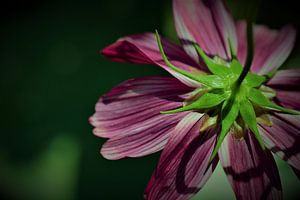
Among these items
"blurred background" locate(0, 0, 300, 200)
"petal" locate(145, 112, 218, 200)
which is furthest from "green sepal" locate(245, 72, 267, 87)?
"blurred background" locate(0, 0, 300, 200)

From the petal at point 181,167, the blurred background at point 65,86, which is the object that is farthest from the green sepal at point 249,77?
the blurred background at point 65,86

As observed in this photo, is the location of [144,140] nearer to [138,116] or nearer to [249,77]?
[138,116]

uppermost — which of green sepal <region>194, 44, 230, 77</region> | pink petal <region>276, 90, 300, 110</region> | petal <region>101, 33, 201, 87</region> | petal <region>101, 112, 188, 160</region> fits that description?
petal <region>101, 33, 201, 87</region>

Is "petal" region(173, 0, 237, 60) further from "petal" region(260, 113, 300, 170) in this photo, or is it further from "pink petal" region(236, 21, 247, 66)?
"petal" region(260, 113, 300, 170)

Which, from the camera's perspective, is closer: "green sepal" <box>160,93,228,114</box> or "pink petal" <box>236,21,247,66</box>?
"green sepal" <box>160,93,228,114</box>

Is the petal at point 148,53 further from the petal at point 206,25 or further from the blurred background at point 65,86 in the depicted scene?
the blurred background at point 65,86

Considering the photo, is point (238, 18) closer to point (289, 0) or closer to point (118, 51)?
point (289, 0)

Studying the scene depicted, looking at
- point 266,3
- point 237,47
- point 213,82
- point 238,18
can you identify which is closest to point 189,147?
point 213,82

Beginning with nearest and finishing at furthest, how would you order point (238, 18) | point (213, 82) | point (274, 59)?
point (213, 82) < point (274, 59) < point (238, 18)
